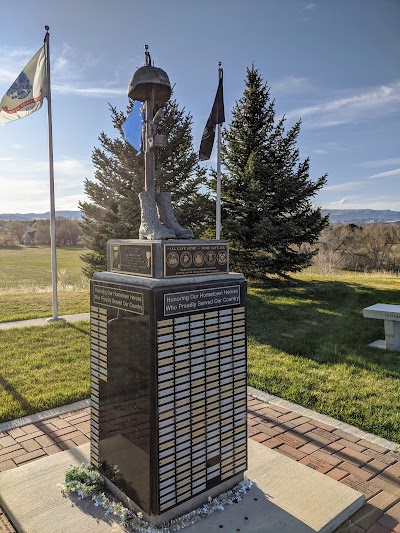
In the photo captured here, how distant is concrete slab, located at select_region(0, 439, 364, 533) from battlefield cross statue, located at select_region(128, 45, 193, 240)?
1.92 metres

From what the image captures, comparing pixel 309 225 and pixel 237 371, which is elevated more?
pixel 309 225

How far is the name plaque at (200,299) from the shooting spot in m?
2.62

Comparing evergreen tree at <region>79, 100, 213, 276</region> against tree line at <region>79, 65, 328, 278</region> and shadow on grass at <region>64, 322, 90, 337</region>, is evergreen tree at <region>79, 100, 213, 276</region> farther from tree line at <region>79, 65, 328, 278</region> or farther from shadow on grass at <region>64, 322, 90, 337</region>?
shadow on grass at <region>64, 322, 90, 337</region>

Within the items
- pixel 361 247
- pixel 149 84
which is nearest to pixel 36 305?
pixel 149 84

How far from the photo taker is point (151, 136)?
9.68 ft

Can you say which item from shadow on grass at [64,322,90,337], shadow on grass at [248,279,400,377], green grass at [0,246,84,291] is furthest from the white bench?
green grass at [0,246,84,291]

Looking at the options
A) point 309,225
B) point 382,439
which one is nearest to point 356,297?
point 309,225

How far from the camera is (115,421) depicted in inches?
116

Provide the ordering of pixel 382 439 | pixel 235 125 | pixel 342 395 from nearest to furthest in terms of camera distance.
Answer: pixel 382 439, pixel 342 395, pixel 235 125

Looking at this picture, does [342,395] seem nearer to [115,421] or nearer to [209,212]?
[115,421]

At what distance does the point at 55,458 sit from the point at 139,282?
6.24 ft

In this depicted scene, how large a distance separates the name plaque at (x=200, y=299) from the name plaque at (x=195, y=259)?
0.43ft

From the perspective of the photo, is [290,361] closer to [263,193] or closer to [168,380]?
[168,380]

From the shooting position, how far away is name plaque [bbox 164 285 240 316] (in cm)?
262
